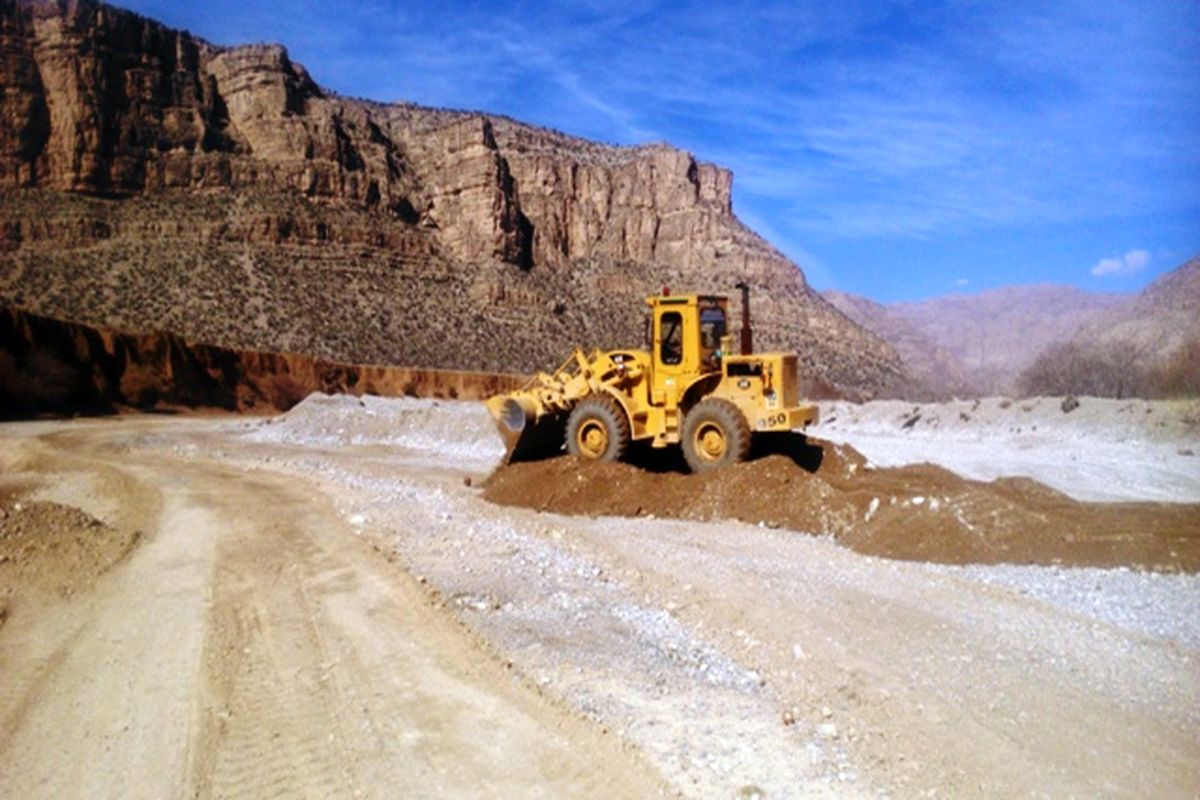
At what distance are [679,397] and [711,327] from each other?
1.21 m

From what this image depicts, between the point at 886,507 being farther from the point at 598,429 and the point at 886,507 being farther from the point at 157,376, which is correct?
the point at 157,376

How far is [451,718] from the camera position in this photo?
5320 millimetres

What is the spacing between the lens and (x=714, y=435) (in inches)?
538

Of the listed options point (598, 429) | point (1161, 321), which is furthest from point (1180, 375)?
point (598, 429)

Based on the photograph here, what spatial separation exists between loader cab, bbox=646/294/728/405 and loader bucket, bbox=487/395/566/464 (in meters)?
2.22

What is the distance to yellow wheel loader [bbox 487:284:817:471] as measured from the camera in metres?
13.5

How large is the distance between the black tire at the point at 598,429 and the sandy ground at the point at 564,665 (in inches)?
99.2

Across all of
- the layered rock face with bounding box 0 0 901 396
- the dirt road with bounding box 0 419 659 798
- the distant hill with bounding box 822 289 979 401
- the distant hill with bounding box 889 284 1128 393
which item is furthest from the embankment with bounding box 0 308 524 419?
the distant hill with bounding box 889 284 1128 393

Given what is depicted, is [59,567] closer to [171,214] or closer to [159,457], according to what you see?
[159,457]

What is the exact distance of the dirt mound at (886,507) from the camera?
9797mm

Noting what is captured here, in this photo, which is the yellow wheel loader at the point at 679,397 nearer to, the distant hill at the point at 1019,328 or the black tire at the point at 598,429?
the black tire at the point at 598,429

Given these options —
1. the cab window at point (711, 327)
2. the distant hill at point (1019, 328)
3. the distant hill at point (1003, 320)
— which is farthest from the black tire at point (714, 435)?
the distant hill at point (1003, 320)

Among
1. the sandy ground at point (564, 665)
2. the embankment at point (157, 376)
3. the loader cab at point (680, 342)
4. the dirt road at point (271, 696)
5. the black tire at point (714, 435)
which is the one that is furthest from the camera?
the embankment at point (157, 376)

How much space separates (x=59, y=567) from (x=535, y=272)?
75.4 m
